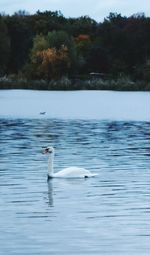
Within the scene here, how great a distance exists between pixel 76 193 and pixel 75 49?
85892 millimetres

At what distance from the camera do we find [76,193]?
20.9 meters

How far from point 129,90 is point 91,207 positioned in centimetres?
7447

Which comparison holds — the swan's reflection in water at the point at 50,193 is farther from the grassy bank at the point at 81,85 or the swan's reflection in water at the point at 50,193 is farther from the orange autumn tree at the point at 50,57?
the orange autumn tree at the point at 50,57

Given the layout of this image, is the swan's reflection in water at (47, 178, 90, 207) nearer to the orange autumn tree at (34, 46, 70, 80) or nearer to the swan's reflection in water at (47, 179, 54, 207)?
the swan's reflection in water at (47, 179, 54, 207)

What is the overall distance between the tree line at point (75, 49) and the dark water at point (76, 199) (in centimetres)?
6638

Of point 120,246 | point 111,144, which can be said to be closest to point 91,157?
point 111,144

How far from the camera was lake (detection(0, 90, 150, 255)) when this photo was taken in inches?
593

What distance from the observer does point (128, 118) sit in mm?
53375

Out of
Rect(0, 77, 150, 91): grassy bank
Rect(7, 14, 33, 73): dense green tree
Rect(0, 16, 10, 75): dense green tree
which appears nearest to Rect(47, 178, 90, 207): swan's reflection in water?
Rect(0, 77, 150, 91): grassy bank

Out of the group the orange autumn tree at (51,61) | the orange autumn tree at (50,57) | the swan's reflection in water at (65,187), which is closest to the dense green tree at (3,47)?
the orange autumn tree at (50,57)

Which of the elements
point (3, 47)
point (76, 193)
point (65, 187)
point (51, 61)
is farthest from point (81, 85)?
point (76, 193)

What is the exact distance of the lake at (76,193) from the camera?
15.1m

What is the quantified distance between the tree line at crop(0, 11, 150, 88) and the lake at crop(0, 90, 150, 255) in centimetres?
5830

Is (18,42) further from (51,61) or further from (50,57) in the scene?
(51,61)
